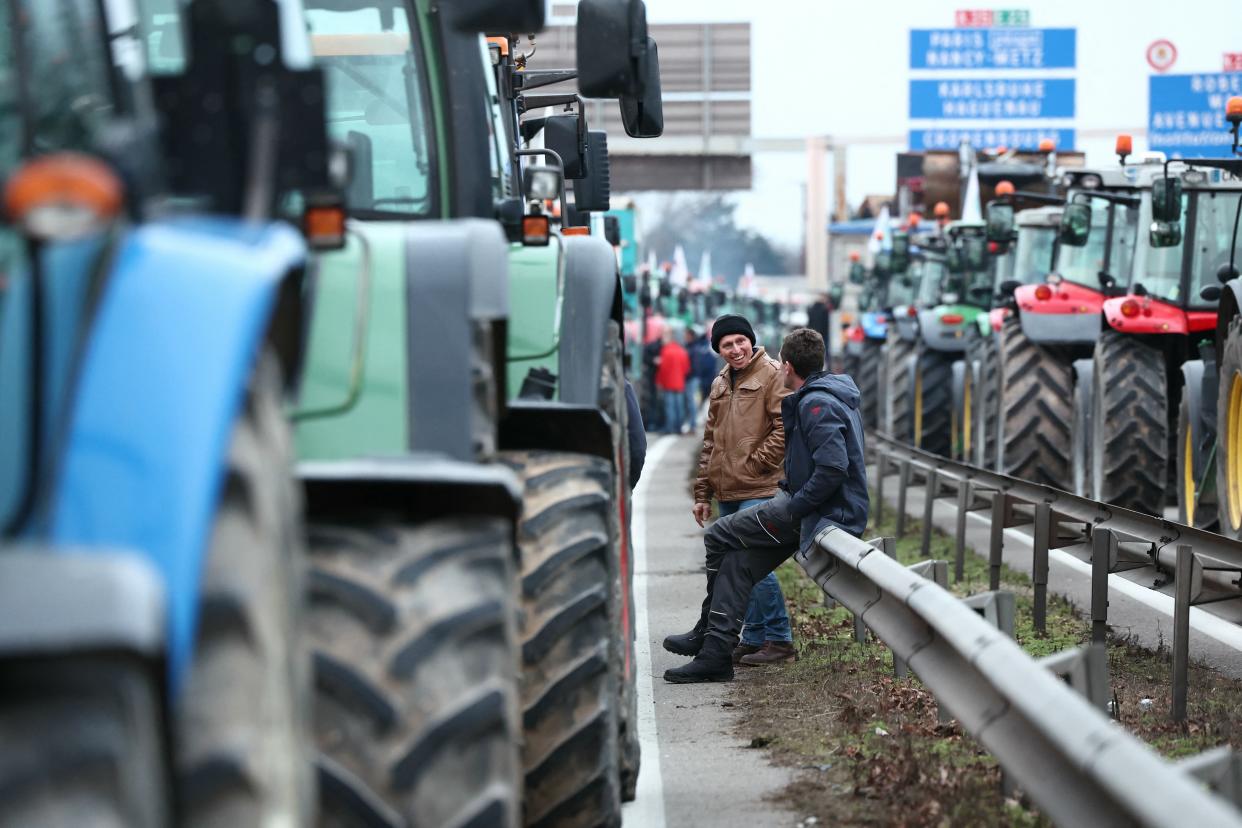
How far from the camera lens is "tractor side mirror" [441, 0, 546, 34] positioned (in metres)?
4.78

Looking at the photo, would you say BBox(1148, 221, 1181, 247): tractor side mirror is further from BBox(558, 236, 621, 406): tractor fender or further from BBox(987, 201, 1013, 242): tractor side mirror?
BBox(558, 236, 621, 406): tractor fender

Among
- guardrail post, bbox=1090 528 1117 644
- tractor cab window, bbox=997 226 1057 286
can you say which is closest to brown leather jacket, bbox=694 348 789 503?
guardrail post, bbox=1090 528 1117 644

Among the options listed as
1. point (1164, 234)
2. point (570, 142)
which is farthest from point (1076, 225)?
point (570, 142)

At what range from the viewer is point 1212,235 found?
17719 millimetres

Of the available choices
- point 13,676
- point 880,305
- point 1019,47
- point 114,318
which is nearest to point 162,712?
point 13,676

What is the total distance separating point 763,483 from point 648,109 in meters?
4.37

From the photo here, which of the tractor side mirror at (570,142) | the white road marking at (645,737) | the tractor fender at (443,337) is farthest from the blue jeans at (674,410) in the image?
the tractor fender at (443,337)

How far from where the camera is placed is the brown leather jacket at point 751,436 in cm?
1140

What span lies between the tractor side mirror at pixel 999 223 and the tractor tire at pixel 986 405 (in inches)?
39.9

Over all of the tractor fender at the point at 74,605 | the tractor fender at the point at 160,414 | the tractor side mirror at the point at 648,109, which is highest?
the tractor side mirror at the point at 648,109

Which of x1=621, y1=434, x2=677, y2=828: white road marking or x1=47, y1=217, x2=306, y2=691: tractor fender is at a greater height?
x1=47, y1=217, x2=306, y2=691: tractor fender

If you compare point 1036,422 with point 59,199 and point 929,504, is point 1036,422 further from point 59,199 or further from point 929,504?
point 59,199

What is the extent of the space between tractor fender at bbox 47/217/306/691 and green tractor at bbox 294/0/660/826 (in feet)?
2.48

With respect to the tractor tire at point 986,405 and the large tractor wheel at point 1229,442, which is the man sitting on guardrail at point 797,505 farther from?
the tractor tire at point 986,405
